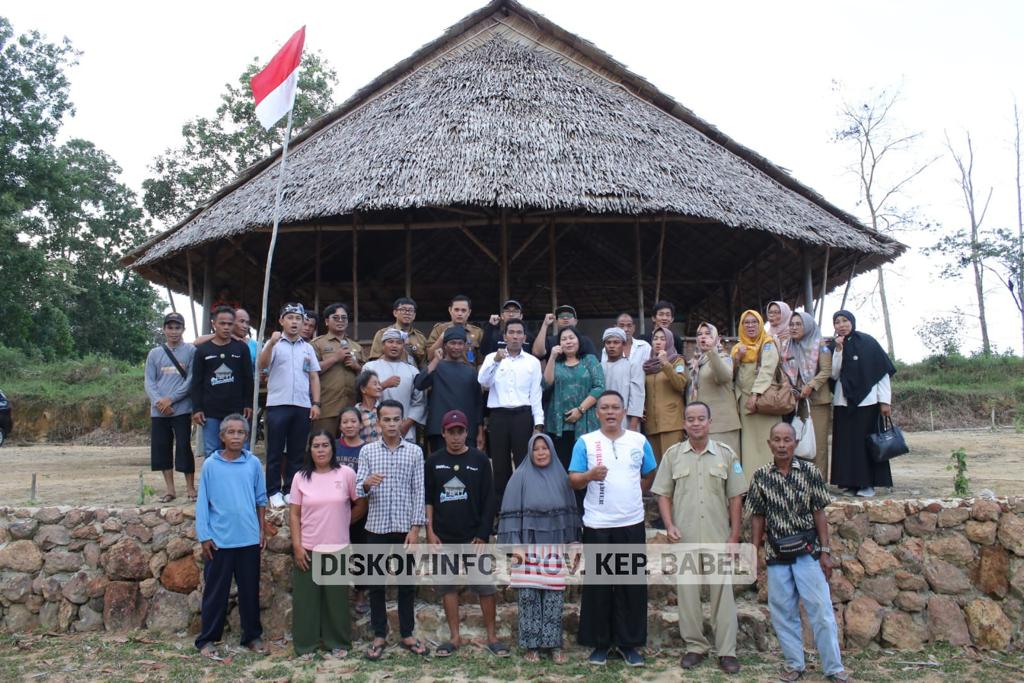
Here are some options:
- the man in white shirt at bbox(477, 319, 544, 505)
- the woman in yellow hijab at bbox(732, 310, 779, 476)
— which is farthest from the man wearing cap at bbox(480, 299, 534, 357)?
the woman in yellow hijab at bbox(732, 310, 779, 476)

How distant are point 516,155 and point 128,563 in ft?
16.7

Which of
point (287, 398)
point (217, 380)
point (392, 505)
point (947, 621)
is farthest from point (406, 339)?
point (947, 621)

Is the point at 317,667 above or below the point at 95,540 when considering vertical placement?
below

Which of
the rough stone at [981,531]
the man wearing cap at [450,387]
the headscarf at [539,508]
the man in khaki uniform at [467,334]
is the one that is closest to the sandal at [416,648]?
the headscarf at [539,508]

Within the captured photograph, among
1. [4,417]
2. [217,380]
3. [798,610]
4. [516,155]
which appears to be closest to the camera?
[798,610]

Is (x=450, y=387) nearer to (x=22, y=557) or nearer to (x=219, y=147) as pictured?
(x=22, y=557)

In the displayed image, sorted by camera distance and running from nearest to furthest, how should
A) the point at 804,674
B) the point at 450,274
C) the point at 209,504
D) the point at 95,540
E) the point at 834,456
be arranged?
1. the point at 804,674
2. the point at 209,504
3. the point at 95,540
4. the point at 834,456
5. the point at 450,274

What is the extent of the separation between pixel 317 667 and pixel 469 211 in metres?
5.17

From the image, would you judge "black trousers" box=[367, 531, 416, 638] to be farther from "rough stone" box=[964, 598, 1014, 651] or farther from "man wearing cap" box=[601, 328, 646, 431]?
"rough stone" box=[964, 598, 1014, 651]

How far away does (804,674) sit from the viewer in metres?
4.01

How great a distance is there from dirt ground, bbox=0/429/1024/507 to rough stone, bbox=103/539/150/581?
0.46 meters

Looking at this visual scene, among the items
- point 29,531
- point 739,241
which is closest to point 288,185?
point 29,531

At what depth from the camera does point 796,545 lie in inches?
154

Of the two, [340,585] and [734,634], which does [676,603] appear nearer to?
[734,634]
